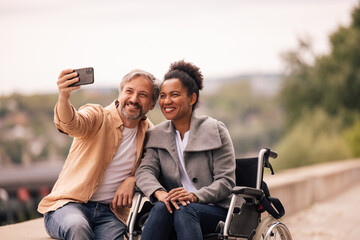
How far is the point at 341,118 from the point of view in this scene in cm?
3105

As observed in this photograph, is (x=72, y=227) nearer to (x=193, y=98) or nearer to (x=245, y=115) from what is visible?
(x=193, y=98)

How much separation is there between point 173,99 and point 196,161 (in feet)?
1.46

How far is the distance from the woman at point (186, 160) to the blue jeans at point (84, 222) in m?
0.31

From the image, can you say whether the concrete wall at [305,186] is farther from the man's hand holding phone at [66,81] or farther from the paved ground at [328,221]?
the man's hand holding phone at [66,81]

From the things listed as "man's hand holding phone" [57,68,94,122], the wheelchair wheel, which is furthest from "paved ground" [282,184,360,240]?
"man's hand holding phone" [57,68,94,122]

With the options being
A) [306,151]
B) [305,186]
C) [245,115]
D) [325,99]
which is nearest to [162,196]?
[305,186]

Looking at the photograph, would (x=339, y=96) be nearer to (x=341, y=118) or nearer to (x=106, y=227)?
(x=341, y=118)

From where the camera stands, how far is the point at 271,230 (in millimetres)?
4211

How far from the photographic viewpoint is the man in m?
4.09

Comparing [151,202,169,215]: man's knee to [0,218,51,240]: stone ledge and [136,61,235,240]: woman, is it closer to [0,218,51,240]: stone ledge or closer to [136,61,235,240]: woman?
[136,61,235,240]: woman

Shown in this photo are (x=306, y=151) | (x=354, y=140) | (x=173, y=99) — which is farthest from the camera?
(x=354, y=140)

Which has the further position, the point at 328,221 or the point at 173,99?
the point at 328,221

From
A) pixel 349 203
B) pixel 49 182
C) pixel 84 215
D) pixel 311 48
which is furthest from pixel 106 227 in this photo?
pixel 49 182

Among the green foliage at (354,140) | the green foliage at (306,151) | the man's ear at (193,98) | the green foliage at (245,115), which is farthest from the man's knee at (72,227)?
the green foliage at (245,115)
